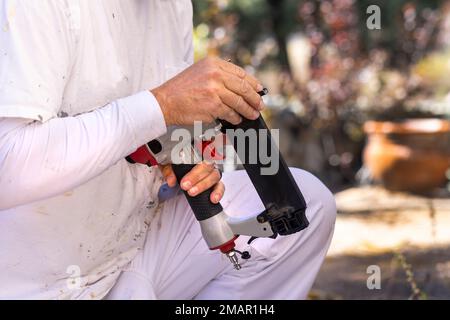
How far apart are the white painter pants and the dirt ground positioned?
834mm

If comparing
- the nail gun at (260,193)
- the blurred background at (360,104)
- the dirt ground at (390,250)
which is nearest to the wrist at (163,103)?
the nail gun at (260,193)

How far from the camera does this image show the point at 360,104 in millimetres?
7977

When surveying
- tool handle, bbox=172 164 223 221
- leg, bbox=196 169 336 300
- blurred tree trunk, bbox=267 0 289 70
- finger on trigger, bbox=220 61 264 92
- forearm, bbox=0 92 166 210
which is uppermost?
finger on trigger, bbox=220 61 264 92

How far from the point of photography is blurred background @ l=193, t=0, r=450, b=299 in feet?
18.2

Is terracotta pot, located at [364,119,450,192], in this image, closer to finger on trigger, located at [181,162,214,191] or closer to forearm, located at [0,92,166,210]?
finger on trigger, located at [181,162,214,191]

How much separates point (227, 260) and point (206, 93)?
2.27 ft

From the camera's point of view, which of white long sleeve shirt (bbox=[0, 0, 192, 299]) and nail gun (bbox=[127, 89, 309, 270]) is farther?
nail gun (bbox=[127, 89, 309, 270])

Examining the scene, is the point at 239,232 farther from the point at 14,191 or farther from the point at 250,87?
the point at 14,191

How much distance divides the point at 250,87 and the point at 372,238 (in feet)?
10.0

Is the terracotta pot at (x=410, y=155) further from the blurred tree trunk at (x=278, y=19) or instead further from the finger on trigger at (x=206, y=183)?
the finger on trigger at (x=206, y=183)

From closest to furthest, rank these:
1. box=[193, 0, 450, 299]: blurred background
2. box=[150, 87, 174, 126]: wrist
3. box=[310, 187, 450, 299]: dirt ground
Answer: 1. box=[150, 87, 174, 126]: wrist
2. box=[310, 187, 450, 299]: dirt ground
3. box=[193, 0, 450, 299]: blurred background

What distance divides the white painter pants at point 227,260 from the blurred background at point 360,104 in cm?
206

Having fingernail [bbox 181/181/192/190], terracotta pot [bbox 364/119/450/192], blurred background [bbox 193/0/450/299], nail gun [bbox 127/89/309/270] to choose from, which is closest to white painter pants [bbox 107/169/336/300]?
nail gun [bbox 127/89/309/270]

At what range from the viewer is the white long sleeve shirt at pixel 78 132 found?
181 cm
